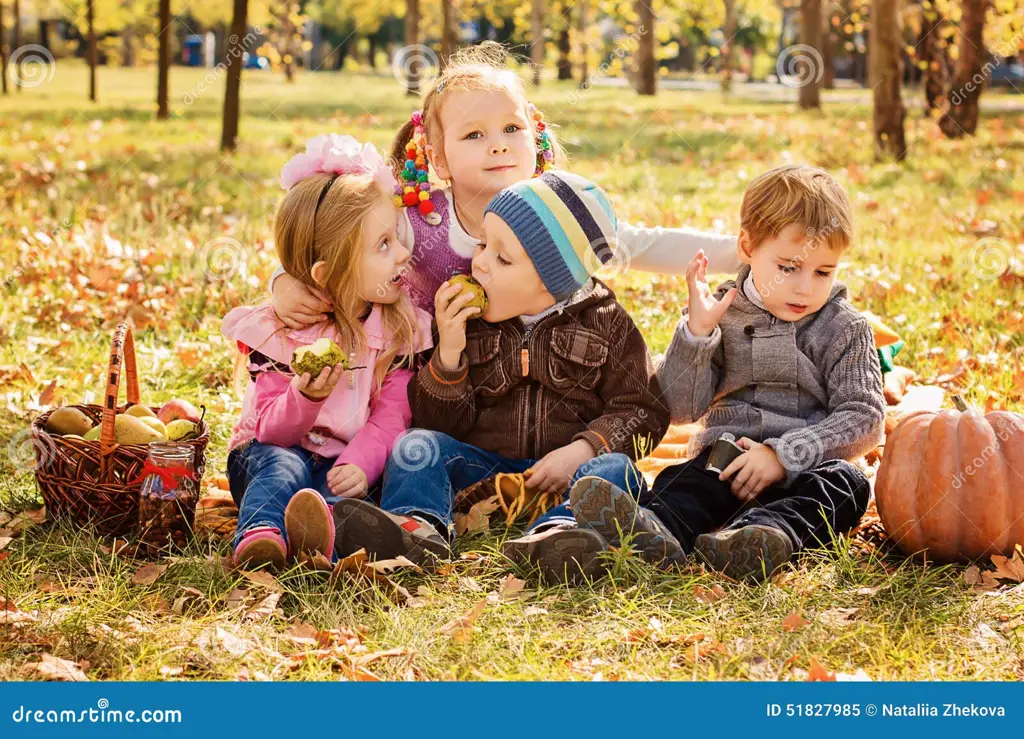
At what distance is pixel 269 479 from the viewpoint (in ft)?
11.7

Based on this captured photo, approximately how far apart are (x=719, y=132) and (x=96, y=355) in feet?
40.7

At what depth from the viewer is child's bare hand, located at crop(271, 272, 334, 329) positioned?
378cm

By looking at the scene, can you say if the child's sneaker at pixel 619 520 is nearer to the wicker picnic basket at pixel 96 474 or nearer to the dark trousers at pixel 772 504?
the dark trousers at pixel 772 504

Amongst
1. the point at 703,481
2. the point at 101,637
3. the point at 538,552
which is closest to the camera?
the point at 101,637

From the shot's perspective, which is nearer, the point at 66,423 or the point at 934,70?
the point at 66,423

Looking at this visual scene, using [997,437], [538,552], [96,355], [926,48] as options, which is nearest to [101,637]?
[538,552]

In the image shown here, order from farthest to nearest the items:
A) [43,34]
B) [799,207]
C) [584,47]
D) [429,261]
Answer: [43,34]
[584,47]
[429,261]
[799,207]

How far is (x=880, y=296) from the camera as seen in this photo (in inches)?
246

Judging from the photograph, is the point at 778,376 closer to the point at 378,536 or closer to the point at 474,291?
the point at 474,291

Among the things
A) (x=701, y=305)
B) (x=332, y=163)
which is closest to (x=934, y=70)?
(x=701, y=305)

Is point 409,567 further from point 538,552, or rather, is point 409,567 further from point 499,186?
point 499,186

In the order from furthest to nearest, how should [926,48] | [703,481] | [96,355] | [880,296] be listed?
1. [926,48]
2. [880,296]
3. [96,355]
4. [703,481]

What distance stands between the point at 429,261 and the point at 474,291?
0.49 metres

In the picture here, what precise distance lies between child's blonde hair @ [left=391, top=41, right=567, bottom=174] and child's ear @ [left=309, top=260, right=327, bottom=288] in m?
0.65
